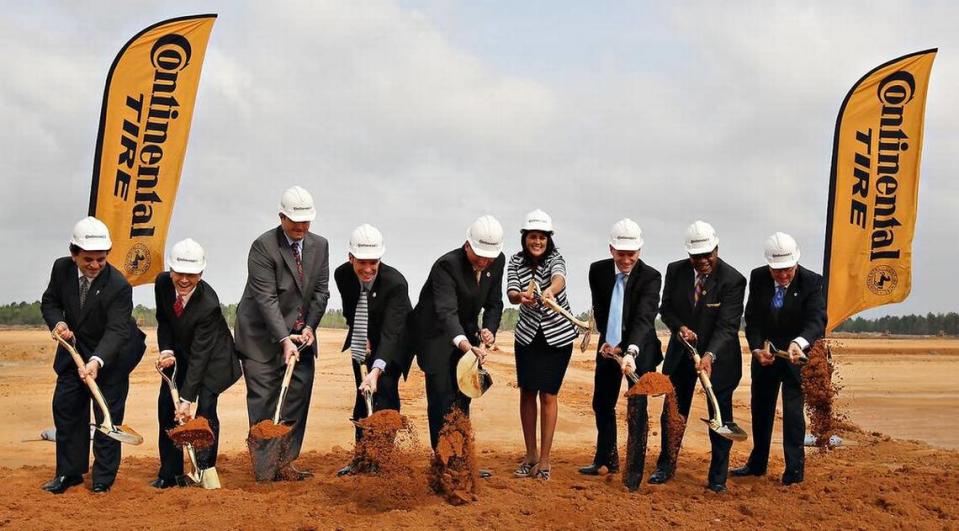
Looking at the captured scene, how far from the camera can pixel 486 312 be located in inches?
290

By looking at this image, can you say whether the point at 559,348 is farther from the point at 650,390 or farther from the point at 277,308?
the point at 277,308

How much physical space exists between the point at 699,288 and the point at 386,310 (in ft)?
8.29

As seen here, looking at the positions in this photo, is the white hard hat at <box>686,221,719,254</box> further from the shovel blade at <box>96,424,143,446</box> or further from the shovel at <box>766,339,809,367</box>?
the shovel blade at <box>96,424,143,446</box>

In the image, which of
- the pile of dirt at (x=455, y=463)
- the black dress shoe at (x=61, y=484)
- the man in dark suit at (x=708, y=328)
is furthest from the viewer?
the man in dark suit at (x=708, y=328)

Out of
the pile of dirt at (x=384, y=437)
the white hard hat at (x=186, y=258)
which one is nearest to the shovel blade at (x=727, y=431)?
the pile of dirt at (x=384, y=437)

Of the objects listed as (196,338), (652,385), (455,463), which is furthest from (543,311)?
(196,338)

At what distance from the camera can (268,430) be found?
6809 millimetres

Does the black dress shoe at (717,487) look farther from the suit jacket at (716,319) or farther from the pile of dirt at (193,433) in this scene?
the pile of dirt at (193,433)

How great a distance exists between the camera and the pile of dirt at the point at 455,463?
21.0 ft

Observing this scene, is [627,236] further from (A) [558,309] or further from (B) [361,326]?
(B) [361,326]

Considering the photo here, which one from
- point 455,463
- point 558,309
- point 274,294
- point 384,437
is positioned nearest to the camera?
point 455,463

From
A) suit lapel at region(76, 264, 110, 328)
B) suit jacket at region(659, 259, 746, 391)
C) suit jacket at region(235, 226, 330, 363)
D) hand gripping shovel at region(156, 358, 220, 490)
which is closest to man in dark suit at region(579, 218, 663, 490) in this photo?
suit jacket at region(659, 259, 746, 391)

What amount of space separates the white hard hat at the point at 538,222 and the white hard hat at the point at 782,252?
190 centimetres

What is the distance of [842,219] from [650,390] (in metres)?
5.77
